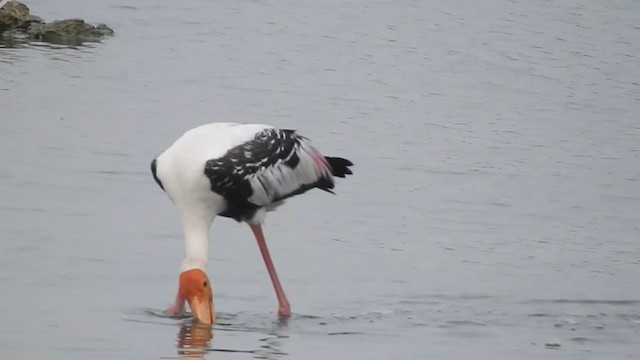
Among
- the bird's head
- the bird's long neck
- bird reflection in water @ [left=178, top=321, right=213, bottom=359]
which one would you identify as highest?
the bird's long neck

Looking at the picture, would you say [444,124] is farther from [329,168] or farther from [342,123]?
[329,168]

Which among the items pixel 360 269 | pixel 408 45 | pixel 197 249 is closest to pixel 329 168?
pixel 360 269

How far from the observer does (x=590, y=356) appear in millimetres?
10391

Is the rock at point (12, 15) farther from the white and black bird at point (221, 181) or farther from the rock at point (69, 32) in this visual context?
the white and black bird at point (221, 181)

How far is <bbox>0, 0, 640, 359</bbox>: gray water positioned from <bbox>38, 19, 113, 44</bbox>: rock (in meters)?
0.48

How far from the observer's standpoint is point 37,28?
2288 centimetres

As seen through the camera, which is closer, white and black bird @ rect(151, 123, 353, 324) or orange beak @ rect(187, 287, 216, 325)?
orange beak @ rect(187, 287, 216, 325)

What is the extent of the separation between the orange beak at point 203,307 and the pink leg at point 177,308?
0.23 ft

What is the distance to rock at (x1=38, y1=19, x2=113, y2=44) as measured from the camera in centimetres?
2275

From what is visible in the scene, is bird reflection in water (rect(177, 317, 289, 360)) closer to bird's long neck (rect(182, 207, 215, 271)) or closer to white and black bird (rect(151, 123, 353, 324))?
white and black bird (rect(151, 123, 353, 324))

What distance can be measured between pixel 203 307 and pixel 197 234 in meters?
0.71

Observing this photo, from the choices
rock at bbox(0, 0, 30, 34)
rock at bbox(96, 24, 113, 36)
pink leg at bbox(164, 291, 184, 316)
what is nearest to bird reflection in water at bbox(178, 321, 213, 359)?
pink leg at bbox(164, 291, 184, 316)

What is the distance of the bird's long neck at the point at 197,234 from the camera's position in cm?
1099

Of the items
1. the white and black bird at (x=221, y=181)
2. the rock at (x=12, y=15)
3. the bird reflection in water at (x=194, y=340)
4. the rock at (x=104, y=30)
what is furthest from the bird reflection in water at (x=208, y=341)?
the rock at (x=104, y=30)
